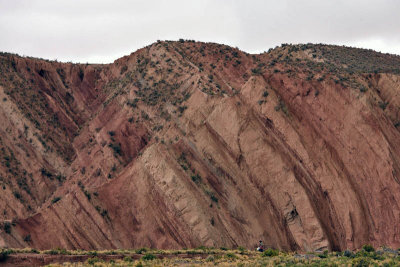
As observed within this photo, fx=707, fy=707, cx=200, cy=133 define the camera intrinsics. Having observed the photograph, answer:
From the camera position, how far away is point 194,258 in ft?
151

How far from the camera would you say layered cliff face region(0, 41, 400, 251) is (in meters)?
54.3

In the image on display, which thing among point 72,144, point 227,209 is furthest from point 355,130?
point 72,144

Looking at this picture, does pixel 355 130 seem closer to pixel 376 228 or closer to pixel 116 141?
pixel 376 228

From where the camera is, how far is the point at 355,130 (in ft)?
185

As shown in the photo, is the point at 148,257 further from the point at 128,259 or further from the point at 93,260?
the point at 93,260

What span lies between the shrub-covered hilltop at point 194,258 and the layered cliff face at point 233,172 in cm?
611

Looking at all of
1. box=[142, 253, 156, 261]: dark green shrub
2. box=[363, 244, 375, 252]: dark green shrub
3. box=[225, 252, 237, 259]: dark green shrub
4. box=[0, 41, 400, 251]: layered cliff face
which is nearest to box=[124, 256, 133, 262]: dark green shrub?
box=[142, 253, 156, 261]: dark green shrub

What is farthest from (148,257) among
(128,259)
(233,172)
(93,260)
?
(233,172)

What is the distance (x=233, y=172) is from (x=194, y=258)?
42.3 feet

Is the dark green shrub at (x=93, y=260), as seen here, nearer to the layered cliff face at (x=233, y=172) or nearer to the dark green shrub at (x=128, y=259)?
the dark green shrub at (x=128, y=259)

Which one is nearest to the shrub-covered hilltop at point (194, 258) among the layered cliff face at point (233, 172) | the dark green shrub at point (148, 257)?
the dark green shrub at point (148, 257)

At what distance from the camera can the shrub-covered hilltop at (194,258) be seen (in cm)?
3969

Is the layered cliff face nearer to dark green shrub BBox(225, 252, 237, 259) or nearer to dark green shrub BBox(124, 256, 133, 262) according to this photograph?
dark green shrub BBox(225, 252, 237, 259)

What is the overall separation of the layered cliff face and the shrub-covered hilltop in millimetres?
6111
